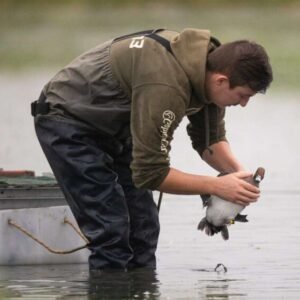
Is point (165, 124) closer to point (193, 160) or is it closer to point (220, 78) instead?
point (220, 78)

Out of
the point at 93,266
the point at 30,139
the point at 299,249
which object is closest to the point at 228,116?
the point at 30,139

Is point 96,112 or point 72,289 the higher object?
point 96,112

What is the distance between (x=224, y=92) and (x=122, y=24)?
1246 centimetres

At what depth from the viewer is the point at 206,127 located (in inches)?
299

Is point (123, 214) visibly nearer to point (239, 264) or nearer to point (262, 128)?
point (239, 264)

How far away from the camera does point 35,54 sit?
18.5 meters

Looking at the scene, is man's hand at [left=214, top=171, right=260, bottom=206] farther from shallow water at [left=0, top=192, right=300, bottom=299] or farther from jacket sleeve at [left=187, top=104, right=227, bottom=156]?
jacket sleeve at [left=187, top=104, right=227, bottom=156]

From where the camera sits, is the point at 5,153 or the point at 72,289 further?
the point at 5,153

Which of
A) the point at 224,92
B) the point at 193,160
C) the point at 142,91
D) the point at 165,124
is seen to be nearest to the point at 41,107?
the point at 142,91

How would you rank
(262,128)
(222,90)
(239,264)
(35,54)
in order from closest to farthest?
(222,90) → (239,264) → (262,128) → (35,54)

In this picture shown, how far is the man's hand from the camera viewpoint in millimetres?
6988

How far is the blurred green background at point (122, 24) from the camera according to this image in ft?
59.7

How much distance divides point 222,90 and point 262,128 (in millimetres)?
9398

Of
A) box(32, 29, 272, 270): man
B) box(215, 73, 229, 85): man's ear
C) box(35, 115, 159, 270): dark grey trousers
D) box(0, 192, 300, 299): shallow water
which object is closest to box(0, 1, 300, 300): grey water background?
box(0, 192, 300, 299): shallow water
